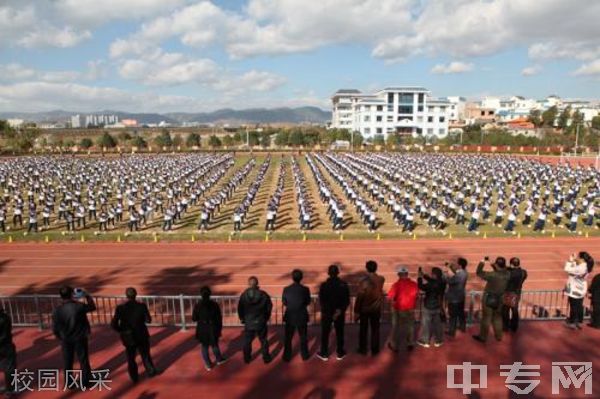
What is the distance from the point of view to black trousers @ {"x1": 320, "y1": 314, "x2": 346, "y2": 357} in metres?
6.93

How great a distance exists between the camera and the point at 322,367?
7.13m

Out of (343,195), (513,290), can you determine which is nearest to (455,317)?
(513,290)

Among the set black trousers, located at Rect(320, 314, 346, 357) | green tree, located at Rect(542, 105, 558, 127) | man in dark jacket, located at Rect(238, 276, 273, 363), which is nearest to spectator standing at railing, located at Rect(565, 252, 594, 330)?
black trousers, located at Rect(320, 314, 346, 357)

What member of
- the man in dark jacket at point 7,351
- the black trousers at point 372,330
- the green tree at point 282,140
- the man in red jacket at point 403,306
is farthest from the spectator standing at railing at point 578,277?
the green tree at point 282,140

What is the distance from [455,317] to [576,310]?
243 cm

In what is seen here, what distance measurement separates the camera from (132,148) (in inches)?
3041

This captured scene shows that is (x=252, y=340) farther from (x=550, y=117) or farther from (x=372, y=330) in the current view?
(x=550, y=117)

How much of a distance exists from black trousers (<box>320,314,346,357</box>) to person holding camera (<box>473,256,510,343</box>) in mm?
2435

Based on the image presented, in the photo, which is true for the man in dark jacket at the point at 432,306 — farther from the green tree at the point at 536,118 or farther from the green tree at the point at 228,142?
the green tree at the point at 536,118

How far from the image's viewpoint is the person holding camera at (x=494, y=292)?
7.21m

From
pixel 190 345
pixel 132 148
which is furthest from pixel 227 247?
pixel 132 148

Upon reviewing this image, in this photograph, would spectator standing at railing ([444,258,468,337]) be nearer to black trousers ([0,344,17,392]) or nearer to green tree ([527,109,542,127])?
black trousers ([0,344,17,392])

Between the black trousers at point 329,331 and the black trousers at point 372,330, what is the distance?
0.32 metres

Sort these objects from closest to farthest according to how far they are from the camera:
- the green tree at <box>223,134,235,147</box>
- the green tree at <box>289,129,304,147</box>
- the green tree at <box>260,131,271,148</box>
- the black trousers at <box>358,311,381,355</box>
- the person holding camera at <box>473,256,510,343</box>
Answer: the black trousers at <box>358,311,381,355</box>
the person holding camera at <box>473,256,510,343</box>
the green tree at <box>289,129,304,147</box>
the green tree at <box>223,134,235,147</box>
the green tree at <box>260,131,271,148</box>
